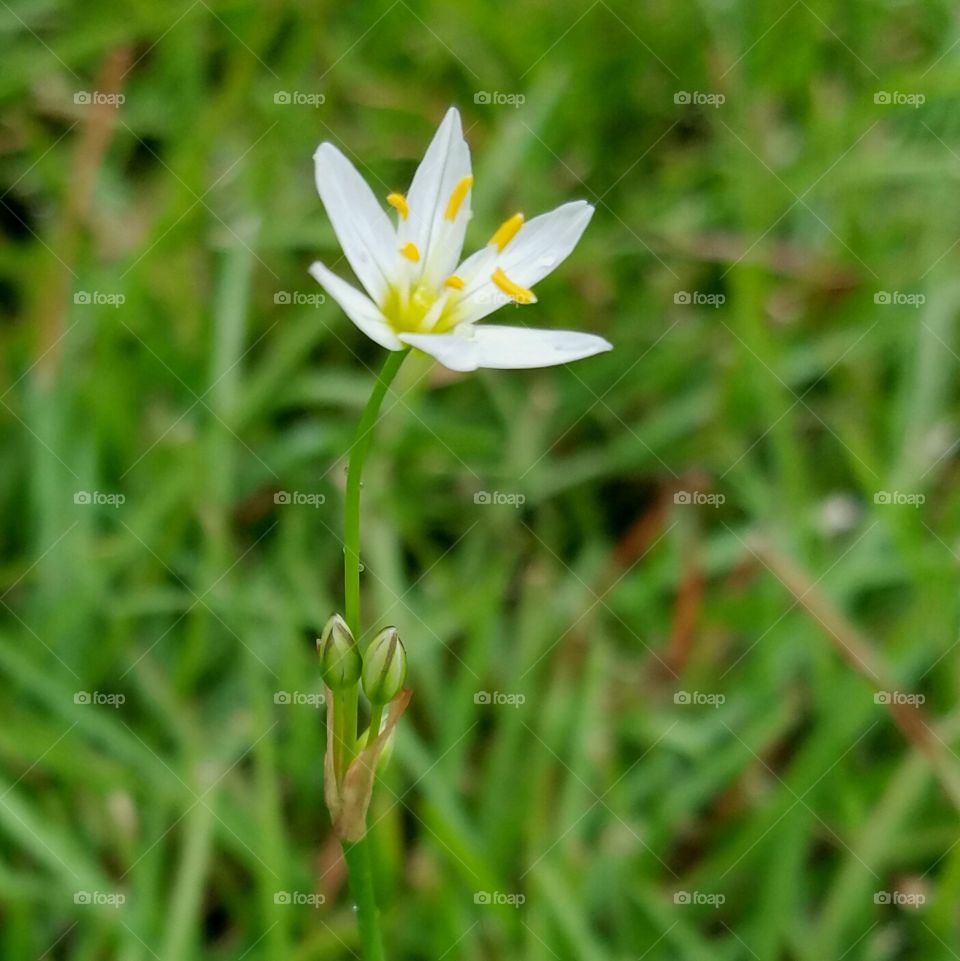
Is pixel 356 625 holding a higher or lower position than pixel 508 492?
higher

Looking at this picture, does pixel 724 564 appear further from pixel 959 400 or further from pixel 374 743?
pixel 374 743

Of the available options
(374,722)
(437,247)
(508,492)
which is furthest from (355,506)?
(508,492)

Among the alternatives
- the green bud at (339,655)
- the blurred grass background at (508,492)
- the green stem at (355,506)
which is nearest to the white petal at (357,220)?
the green stem at (355,506)

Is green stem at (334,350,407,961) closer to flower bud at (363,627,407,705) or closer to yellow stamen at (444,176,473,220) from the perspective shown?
flower bud at (363,627,407,705)

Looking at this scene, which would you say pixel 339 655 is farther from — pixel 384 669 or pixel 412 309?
pixel 412 309

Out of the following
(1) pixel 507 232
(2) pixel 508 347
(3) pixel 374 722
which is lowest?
(3) pixel 374 722

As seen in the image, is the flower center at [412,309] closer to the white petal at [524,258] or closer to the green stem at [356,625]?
the white petal at [524,258]

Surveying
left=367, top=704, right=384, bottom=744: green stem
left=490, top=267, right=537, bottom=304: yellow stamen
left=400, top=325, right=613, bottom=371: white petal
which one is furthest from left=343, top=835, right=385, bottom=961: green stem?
left=490, top=267, right=537, bottom=304: yellow stamen
